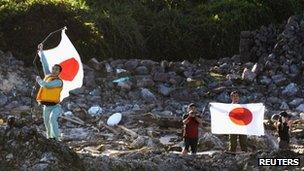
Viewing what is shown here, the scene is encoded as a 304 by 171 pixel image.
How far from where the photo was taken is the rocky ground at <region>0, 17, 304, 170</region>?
8.12 metres

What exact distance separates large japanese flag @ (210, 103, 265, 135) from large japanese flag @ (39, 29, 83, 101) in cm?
235

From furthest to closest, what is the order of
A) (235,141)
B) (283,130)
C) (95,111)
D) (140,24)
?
(140,24), (95,111), (235,141), (283,130)

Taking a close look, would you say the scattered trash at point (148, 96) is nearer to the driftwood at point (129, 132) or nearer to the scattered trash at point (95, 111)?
the scattered trash at point (95, 111)

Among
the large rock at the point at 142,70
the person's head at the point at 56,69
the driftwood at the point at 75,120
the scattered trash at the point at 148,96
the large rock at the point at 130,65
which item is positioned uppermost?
the person's head at the point at 56,69

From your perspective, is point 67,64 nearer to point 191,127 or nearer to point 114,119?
point 191,127

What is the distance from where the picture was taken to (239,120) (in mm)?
10391

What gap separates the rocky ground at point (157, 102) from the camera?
8.12m

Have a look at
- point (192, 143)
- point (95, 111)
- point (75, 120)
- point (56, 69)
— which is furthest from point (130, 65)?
point (56, 69)

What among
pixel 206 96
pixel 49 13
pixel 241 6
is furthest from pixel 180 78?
pixel 241 6

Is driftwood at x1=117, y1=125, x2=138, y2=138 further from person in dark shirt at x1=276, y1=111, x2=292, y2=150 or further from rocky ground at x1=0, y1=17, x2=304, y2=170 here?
person in dark shirt at x1=276, y1=111, x2=292, y2=150

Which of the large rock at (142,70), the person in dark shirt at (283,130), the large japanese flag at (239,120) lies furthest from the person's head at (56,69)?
the large rock at (142,70)

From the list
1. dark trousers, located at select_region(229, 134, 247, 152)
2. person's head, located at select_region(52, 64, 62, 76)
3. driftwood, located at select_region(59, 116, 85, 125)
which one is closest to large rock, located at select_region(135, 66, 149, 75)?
driftwood, located at select_region(59, 116, 85, 125)

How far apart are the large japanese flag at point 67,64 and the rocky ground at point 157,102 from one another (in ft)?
2.98

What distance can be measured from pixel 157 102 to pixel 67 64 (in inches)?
276
